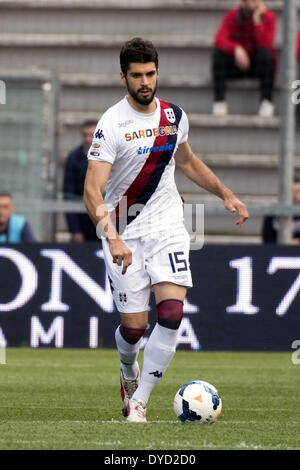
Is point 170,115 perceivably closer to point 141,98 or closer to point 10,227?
point 141,98

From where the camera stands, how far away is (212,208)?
12148 mm

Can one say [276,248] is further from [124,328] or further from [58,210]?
[124,328]

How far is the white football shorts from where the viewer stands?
270 inches

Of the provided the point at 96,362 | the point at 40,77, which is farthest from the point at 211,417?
the point at 40,77

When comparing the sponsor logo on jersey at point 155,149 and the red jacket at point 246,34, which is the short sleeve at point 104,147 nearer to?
the sponsor logo on jersey at point 155,149

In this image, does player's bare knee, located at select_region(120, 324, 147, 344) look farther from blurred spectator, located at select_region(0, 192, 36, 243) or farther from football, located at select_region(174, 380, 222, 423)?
blurred spectator, located at select_region(0, 192, 36, 243)

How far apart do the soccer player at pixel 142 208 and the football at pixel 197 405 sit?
216 mm

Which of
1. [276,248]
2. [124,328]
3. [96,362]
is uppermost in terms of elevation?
[124,328]

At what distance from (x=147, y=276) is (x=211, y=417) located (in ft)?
3.25

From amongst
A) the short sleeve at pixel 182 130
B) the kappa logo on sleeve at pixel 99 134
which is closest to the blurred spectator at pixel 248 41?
the short sleeve at pixel 182 130

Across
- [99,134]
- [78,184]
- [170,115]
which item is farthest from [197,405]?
[78,184]

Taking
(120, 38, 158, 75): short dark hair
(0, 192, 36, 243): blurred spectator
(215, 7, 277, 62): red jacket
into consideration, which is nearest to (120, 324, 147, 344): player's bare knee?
(120, 38, 158, 75): short dark hair

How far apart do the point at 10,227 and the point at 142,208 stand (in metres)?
5.15

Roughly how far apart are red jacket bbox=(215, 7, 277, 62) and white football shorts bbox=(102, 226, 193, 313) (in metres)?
7.55
